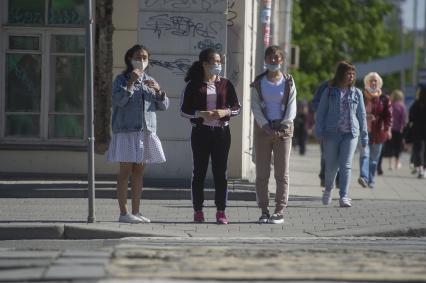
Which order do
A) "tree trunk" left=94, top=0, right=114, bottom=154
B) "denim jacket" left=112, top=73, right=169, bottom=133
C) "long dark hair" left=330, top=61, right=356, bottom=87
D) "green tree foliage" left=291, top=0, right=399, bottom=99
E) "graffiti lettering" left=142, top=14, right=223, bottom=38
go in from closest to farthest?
"denim jacket" left=112, top=73, right=169, bottom=133
"long dark hair" left=330, top=61, right=356, bottom=87
"graffiti lettering" left=142, top=14, right=223, bottom=38
"tree trunk" left=94, top=0, right=114, bottom=154
"green tree foliage" left=291, top=0, right=399, bottom=99

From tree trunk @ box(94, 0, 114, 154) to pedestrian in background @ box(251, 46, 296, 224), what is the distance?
15.0 ft

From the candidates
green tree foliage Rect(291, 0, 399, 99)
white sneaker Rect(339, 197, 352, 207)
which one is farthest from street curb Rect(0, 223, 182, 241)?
green tree foliage Rect(291, 0, 399, 99)

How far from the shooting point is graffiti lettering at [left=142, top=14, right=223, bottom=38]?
17547 millimetres

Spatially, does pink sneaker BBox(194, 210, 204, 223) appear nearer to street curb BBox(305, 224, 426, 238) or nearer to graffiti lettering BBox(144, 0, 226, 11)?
street curb BBox(305, 224, 426, 238)

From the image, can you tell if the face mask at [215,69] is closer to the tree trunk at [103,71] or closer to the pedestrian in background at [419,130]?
the tree trunk at [103,71]

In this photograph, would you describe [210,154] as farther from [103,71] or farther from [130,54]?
[103,71]

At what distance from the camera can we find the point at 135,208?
539 inches

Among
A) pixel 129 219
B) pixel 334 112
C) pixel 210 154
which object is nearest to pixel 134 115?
pixel 210 154

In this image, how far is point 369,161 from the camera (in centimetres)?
1997

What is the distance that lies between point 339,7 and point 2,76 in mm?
31387

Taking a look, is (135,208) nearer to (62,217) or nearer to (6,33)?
(62,217)

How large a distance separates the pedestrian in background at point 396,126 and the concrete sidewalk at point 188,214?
22.1ft

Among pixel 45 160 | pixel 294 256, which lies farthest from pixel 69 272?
pixel 45 160

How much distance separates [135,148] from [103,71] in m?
4.84
